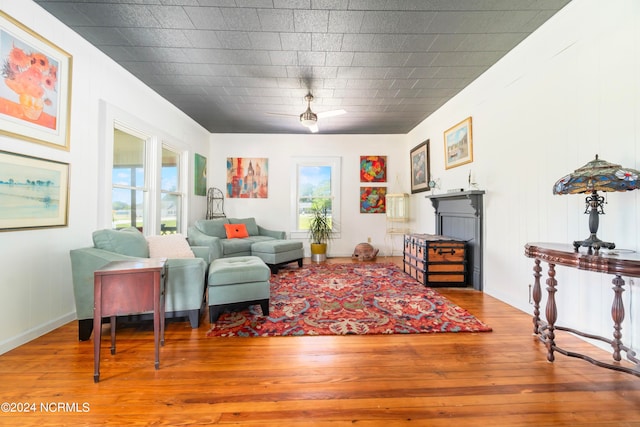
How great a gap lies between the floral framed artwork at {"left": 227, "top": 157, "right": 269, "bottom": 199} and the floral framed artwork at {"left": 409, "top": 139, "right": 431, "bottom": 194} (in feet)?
10.4

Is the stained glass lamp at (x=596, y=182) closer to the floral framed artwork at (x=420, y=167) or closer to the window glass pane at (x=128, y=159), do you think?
the floral framed artwork at (x=420, y=167)

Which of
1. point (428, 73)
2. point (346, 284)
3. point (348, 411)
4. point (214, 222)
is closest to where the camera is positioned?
point (348, 411)

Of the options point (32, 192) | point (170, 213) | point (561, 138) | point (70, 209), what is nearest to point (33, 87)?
point (32, 192)

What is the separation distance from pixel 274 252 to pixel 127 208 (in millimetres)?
2117

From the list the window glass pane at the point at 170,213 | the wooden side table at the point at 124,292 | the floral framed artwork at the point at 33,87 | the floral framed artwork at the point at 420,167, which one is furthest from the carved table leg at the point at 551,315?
the window glass pane at the point at 170,213

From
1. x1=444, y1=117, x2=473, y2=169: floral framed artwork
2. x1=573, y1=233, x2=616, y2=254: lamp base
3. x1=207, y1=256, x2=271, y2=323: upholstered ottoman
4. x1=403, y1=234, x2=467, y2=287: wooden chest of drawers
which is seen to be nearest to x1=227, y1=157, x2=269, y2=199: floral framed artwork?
x1=207, y1=256, x2=271, y2=323: upholstered ottoman

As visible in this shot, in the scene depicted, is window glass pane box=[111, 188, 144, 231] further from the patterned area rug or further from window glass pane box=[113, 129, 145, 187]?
the patterned area rug

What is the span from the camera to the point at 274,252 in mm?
4488

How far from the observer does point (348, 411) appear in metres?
1.44

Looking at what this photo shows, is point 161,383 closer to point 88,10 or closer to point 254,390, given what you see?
point 254,390

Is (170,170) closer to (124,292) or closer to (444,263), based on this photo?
(124,292)

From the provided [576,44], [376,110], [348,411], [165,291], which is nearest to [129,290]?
[165,291]

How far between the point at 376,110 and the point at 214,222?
11.4 feet

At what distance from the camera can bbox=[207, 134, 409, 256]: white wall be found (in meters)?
6.06
